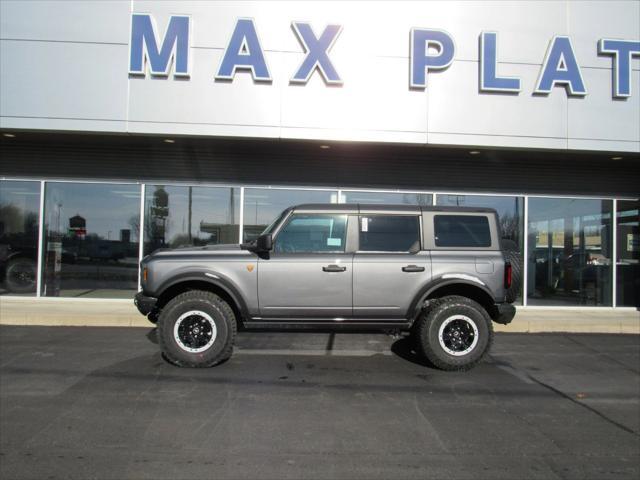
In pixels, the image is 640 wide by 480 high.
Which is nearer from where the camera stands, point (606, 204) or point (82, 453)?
point (82, 453)

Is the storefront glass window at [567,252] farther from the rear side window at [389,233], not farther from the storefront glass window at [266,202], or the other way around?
the rear side window at [389,233]

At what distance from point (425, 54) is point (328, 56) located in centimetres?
190

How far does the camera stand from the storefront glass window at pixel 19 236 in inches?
445

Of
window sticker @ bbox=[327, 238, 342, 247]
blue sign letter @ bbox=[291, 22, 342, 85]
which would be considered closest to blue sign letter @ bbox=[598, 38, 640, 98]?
blue sign letter @ bbox=[291, 22, 342, 85]

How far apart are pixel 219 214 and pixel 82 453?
7.88m

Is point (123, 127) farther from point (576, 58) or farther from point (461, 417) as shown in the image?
point (576, 58)

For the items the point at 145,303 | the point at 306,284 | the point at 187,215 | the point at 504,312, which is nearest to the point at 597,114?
the point at 504,312

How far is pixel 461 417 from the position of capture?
468cm

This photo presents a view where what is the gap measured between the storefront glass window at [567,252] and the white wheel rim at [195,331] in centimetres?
839

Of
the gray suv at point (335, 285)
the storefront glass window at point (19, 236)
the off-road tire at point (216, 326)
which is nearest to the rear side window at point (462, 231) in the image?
the gray suv at point (335, 285)

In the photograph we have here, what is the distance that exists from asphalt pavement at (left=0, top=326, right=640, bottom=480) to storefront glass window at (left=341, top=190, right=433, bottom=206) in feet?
15.6

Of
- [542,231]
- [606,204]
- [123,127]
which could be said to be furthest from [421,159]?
[123,127]

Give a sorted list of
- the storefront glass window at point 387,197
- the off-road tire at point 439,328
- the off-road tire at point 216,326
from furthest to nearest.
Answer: the storefront glass window at point 387,197 → the off-road tire at point 439,328 → the off-road tire at point 216,326

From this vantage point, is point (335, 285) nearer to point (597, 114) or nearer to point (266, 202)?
point (266, 202)
